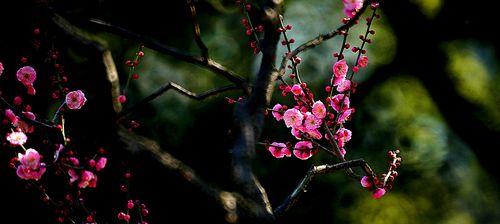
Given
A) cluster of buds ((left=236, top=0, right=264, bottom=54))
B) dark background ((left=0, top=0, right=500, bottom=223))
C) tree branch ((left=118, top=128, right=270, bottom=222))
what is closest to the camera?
tree branch ((left=118, top=128, right=270, bottom=222))

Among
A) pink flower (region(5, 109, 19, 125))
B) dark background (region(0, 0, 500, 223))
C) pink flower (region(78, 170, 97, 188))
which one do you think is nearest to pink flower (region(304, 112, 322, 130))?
dark background (region(0, 0, 500, 223))

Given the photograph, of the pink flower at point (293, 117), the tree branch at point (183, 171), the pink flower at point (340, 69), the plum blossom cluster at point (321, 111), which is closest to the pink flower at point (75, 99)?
the tree branch at point (183, 171)

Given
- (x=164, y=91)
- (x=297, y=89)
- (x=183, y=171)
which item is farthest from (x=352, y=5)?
(x=183, y=171)

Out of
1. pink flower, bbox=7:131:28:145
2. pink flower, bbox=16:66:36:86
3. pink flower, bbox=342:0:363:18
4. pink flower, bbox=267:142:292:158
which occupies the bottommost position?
pink flower, bbox=7:131:28:145

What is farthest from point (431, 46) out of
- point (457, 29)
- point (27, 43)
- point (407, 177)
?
point (27, 43)

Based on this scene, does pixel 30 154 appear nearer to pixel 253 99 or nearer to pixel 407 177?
pixel 253 99

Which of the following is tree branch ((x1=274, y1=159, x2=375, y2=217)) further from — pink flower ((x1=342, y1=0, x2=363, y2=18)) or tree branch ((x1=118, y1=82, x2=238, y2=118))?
pink flower ((x1=342, y1=0, x2=363, y2=18))

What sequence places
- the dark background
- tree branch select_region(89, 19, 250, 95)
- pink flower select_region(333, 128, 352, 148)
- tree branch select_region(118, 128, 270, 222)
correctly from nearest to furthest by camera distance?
tree branch select_region(118, 128, 270, 222)
tree branch select_region(89, 19, 250, 95)
pink flower select_region(333, 128, 352, 148)
the dark background
